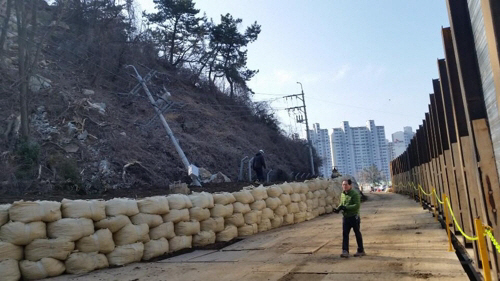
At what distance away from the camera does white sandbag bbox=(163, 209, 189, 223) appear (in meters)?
7.71

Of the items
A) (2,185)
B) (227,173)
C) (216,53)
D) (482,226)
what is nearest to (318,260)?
(482,226)

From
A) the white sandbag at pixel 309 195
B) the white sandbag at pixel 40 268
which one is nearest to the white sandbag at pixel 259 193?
the white sandbag at pixel 309 195

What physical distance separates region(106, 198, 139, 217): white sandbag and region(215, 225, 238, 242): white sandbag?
2.34 meters

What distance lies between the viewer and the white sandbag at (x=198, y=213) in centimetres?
830

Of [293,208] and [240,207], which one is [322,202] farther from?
[240,207]

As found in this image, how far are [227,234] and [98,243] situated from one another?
3303 millimetres

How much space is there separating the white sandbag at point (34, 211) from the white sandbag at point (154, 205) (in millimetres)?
1537

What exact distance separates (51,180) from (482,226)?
1273cm

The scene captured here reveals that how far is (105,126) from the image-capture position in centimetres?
2194

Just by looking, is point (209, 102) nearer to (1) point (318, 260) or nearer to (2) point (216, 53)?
(2) point (216, 53)

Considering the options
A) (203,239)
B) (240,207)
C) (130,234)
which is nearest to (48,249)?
(130,234)

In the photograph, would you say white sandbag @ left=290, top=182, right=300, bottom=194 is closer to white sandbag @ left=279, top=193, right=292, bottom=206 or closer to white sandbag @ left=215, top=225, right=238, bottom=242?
white sandbag @ left=279, top=193, right=292, bottom=206

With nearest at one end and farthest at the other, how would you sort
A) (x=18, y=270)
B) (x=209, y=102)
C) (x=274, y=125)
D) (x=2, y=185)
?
(x=18, y=270)
(x=2, y=185)
(x=209, y=102)
(x=274, y=125)

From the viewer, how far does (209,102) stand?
39969 millimetres
